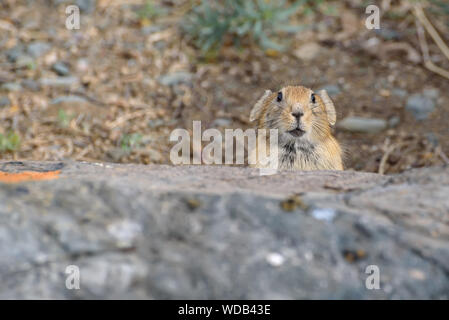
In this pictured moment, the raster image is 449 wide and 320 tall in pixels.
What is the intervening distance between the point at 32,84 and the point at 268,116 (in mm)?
2867

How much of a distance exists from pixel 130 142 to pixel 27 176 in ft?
9.89

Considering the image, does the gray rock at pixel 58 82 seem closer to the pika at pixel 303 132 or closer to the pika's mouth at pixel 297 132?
the pika at pixel 303 132

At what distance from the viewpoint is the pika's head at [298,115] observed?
4406 mm

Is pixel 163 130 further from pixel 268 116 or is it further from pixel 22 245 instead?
pixel 22 245

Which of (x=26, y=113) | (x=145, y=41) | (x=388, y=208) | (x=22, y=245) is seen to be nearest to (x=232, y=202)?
(x=388, y=208)

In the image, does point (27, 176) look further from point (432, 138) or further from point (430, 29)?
point (430, 29)

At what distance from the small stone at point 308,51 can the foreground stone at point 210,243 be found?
15.2 feet

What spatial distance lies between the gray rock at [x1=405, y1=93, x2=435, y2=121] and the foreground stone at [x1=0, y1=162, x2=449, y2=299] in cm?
379

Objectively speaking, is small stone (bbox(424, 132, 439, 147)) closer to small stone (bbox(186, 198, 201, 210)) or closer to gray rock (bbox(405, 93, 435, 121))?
gray rock (bbox(405, 93, 435, 121))

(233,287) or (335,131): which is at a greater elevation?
(335,131)

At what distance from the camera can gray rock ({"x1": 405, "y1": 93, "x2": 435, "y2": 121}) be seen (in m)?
6.05

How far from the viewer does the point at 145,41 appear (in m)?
7.03

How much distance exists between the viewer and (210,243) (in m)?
2.16

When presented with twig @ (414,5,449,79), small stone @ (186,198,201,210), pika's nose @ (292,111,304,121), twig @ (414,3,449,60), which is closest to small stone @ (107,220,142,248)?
small stone @ (186,198,201,210)
